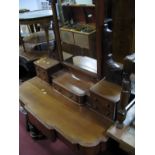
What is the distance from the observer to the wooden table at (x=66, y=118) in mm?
885

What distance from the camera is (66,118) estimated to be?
1.03 m

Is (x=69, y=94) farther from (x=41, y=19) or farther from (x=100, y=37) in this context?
(x=41, y=19)

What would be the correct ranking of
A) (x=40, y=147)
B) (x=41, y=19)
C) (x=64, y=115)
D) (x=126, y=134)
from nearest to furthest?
(x=126, y=134), (x=64, y=115), (x=41, y=19), (x=40, y=147)

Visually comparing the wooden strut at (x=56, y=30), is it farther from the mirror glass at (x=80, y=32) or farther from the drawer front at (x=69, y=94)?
the drawer front at (x=69, y=94)

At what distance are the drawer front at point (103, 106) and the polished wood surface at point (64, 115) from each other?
0.04m

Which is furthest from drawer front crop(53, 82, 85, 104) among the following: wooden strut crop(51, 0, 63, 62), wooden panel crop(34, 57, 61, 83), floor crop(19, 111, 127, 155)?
floor crop(19, 111, 127, 155)

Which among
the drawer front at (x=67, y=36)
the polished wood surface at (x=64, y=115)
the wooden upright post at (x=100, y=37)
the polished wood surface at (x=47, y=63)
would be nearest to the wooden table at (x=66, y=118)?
the polished wood surface at (x=64, y=115)

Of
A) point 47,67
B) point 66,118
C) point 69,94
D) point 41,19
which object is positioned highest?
point 41,19

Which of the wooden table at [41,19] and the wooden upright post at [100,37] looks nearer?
the wooden upright post at [100,37]

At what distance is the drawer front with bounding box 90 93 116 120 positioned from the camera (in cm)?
91

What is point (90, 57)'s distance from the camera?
41.6 inches

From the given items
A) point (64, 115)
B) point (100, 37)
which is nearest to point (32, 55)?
point (64, 115)

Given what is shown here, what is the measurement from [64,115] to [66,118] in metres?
0.03
